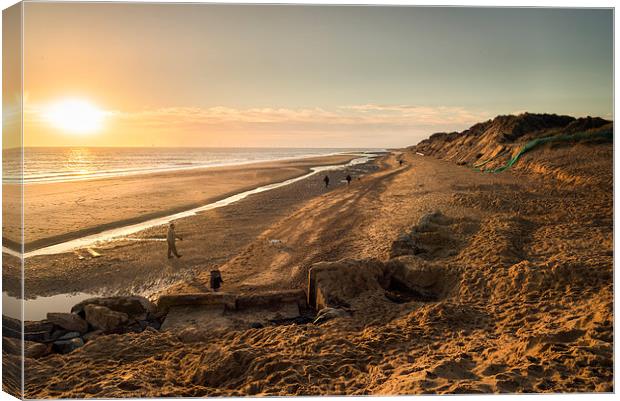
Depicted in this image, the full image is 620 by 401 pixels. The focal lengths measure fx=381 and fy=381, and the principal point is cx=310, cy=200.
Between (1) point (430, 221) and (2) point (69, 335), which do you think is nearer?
(2) point (69, 335)

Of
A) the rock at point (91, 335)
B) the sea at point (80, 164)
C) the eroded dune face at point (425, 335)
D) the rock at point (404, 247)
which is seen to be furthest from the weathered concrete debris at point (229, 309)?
the sea at point (80, 164)

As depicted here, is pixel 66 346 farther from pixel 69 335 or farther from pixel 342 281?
pixel 342 281

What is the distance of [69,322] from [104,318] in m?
0.53

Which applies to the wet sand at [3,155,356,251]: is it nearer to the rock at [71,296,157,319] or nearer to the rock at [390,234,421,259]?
the rock at [71,296,157,319]

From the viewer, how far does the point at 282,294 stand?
7375 mm

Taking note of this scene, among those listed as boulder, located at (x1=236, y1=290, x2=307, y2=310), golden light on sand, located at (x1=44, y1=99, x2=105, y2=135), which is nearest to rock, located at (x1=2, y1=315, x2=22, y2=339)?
golden light on sand, located at (x1=44, y1=99, x2=105, y2=135)

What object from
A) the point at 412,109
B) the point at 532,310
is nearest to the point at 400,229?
the point at 412,109

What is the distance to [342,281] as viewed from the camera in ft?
24.0

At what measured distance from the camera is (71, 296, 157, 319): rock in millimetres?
7211

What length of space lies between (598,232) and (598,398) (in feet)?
16.3

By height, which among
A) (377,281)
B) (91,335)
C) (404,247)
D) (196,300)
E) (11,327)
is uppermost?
(404,247)

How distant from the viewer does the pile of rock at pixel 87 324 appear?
595 cm

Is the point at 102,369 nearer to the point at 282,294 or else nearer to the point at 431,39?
the point at 282,294

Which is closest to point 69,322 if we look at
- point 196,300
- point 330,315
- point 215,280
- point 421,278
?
point 196,300
